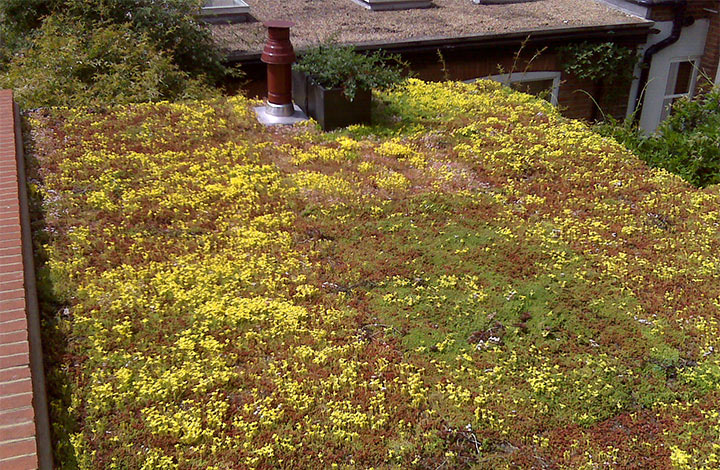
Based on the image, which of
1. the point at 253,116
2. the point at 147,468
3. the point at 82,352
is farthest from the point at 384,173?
the point at 147,468

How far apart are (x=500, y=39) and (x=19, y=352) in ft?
31.3

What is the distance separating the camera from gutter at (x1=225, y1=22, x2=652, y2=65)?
9961 mm

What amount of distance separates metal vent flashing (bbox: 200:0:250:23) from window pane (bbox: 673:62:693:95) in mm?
8999

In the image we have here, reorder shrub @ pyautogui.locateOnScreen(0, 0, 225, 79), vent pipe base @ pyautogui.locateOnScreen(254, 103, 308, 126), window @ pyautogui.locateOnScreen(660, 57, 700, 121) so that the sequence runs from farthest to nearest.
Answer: window @ pyautogui.locateOnScreen(660, 57, 700, 121), shrub @ pyautogui.locateOnScreen(0, 0, 225, 79), vent pipe base @ pyautogui.locateOnScreen(254, 103, 308, 126)

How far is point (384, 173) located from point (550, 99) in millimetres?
7021

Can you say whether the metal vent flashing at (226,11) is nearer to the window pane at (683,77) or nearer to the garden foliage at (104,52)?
the garden foliage at (104,52)

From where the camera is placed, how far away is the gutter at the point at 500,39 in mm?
9961

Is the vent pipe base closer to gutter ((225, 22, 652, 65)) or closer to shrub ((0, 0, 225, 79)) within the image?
shrub ((0, 0, 225, 79))

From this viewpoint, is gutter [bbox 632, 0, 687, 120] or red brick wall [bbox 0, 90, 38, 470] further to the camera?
gutter [bbox 632, 0, 687, 120]

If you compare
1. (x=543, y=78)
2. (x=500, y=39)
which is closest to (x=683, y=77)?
(x=543, y=78)

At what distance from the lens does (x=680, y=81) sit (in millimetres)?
13828

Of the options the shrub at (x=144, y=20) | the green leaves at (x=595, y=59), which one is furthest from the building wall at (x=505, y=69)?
the shrub at (x=144, y=20)

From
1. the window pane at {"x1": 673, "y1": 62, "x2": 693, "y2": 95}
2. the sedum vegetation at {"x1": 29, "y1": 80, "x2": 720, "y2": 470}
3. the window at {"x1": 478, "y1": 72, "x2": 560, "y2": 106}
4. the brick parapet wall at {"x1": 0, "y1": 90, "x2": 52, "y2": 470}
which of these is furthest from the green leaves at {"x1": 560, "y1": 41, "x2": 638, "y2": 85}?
the brick parapet wall at {"x1": 0, "y1": 90, "x2": 52, "y2": 470}

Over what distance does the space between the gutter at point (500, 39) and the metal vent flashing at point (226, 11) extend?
161 centimetres
